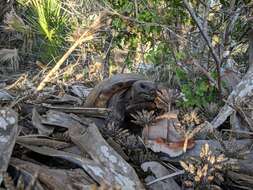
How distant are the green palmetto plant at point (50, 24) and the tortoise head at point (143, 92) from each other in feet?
18.3

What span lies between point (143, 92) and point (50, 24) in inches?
248

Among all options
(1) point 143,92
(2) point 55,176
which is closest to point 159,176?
(2) point 55,176

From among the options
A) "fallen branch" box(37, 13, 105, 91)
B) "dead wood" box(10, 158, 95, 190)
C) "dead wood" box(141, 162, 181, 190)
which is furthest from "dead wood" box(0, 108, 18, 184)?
"fallen branch" box(37, 13, 105, 91)

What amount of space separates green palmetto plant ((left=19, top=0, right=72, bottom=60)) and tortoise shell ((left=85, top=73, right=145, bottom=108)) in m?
5.47

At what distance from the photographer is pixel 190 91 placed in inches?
96.7

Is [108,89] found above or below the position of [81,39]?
below

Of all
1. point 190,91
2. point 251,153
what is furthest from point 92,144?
point 190,91

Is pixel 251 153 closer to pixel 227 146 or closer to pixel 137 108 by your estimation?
pixel 227 146

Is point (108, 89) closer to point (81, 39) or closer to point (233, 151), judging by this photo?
point (81, 39)

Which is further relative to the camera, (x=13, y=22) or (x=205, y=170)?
(x=13, y=22)

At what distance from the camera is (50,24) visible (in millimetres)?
8141

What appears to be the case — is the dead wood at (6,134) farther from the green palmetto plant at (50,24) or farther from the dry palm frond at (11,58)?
the dry palm frond at (11,58)

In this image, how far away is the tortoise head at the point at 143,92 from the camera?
211 cm

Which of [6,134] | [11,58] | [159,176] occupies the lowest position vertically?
[11,58]
